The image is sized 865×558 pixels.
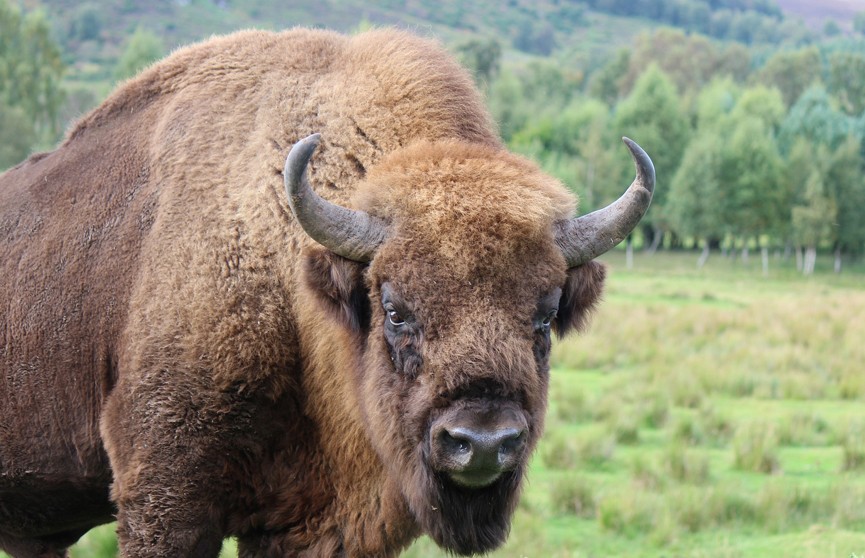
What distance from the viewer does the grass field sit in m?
8.09

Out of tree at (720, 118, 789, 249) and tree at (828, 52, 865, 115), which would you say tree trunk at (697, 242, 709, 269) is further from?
tree at (828, 52, 865, 115)

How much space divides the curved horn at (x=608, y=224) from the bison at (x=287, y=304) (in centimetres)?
1

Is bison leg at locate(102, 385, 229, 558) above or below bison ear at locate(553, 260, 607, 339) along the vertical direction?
below

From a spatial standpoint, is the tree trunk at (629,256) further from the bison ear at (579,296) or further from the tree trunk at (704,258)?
the bison ear at (579,296)

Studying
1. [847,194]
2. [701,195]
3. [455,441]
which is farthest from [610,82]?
[455,441]

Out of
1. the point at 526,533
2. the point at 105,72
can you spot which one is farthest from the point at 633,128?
the point at 105,72

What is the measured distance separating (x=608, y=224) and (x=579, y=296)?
1.22ft

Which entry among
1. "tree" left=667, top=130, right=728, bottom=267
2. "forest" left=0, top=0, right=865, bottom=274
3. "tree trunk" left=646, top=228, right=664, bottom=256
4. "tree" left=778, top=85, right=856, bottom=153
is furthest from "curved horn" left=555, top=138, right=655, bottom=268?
"tree" left=778, top=85, right=856, bottom=153

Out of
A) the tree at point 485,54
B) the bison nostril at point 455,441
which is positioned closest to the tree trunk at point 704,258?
the tree at point 485,54

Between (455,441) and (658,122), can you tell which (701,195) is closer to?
(658,122)

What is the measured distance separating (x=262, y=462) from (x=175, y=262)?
40.1 inches

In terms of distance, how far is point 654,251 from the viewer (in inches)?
2496

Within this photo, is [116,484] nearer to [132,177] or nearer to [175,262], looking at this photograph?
[175,262]

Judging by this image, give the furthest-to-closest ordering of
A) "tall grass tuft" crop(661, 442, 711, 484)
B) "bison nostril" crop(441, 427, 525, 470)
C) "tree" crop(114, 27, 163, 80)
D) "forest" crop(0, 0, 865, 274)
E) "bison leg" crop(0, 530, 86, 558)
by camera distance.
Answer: "forest" crop(0, 0, 865, 274), "tree" crop(114, 27, 163, 80), "tall grass tuft" crop(661, 442, 711, 484), "bison leg" crop(0, 530, 86, 558), "bison nostril" crop(441, 427, 525, 470)
